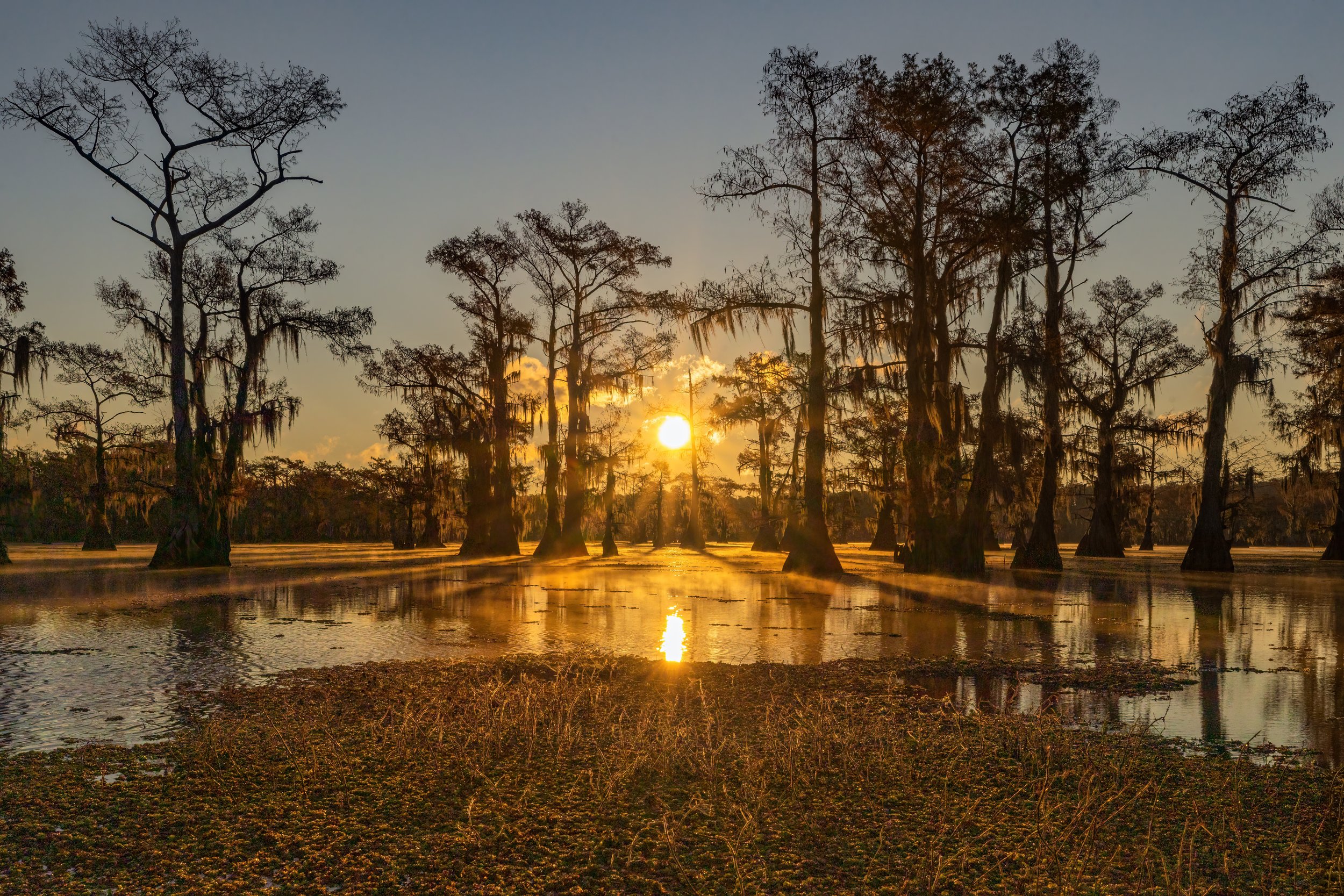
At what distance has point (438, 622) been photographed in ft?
40.5

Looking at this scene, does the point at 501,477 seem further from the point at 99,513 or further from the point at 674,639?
the point at 674,639

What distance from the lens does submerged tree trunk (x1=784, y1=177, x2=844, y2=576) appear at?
902 inches

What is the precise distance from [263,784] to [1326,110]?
31.0m

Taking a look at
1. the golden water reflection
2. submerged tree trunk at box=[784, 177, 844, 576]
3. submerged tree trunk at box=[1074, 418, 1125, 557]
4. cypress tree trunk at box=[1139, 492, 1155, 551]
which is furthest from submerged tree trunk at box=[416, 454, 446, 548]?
cypress tree trunk at box=[1139, 492, 1155, 551]

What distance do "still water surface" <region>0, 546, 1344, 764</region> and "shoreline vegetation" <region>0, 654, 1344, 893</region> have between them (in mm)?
1119

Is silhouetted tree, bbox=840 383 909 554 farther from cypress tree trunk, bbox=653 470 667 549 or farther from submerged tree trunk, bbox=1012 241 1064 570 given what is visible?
cypress tree trunk, bbox=653 470 667 549

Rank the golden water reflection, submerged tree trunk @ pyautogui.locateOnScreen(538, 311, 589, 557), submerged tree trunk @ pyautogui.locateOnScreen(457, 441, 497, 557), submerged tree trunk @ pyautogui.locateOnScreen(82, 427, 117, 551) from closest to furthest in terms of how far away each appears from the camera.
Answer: the golden water reflection → submerged tree trunk @ pyautogui.locateOnScreen(538, 311, 589, 557) → submerged tree trunk @ pyautogui.locateOnScreen(457, 441, 497, 557) → submerged tree trunk @ pyautogui.locateOnScreen(82, 427, 117, 551)

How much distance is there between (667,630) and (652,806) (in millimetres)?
7261

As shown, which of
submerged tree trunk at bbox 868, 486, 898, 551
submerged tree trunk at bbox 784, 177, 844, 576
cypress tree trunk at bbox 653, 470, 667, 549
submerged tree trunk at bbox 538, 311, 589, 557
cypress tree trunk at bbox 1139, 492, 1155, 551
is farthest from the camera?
cypress tree trunk at bbox 653, 470, 667, 549

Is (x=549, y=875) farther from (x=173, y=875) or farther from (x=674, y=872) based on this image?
(x=173, y=875)

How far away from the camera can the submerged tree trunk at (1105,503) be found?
126 ft

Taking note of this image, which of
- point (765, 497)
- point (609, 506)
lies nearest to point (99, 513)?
point (609, 506)

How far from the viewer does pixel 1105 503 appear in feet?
127

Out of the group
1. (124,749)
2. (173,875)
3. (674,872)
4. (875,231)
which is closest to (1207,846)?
(674,872)
